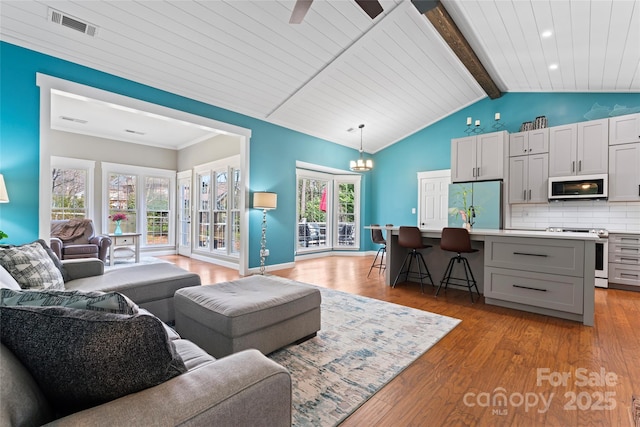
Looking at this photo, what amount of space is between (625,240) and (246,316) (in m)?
5.49

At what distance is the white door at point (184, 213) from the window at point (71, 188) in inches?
72.2

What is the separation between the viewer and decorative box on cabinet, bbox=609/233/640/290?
4137 millimetres

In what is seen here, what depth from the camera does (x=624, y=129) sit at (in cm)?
430

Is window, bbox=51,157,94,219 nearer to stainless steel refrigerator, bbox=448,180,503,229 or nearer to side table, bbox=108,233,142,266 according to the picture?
side table, bbox=108,233,142,266

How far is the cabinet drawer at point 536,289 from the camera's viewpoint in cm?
287

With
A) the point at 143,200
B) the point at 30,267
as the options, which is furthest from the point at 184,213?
the point at 30,267

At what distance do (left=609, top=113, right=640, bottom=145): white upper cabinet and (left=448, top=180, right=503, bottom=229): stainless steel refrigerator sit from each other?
160 centimetres

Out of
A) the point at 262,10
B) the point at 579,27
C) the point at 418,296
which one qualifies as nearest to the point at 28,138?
the point at 262,10

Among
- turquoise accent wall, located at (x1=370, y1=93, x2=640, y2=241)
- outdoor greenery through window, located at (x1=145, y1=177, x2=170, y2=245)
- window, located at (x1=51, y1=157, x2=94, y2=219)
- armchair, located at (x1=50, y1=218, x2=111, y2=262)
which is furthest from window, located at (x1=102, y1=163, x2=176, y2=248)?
turquoise accent wall, located at (x1=370, y1=93, x2=640, y2=241)

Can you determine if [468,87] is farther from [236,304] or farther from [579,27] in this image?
[236,304]

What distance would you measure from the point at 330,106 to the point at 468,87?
9.03 feet

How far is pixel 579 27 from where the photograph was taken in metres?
3.41

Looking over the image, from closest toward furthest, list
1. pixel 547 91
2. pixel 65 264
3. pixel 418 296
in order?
pixel 65 264 → pixel 418 296 → pixel 547 91

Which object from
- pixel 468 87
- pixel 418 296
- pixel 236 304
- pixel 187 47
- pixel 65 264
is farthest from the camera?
pixel 468 87
